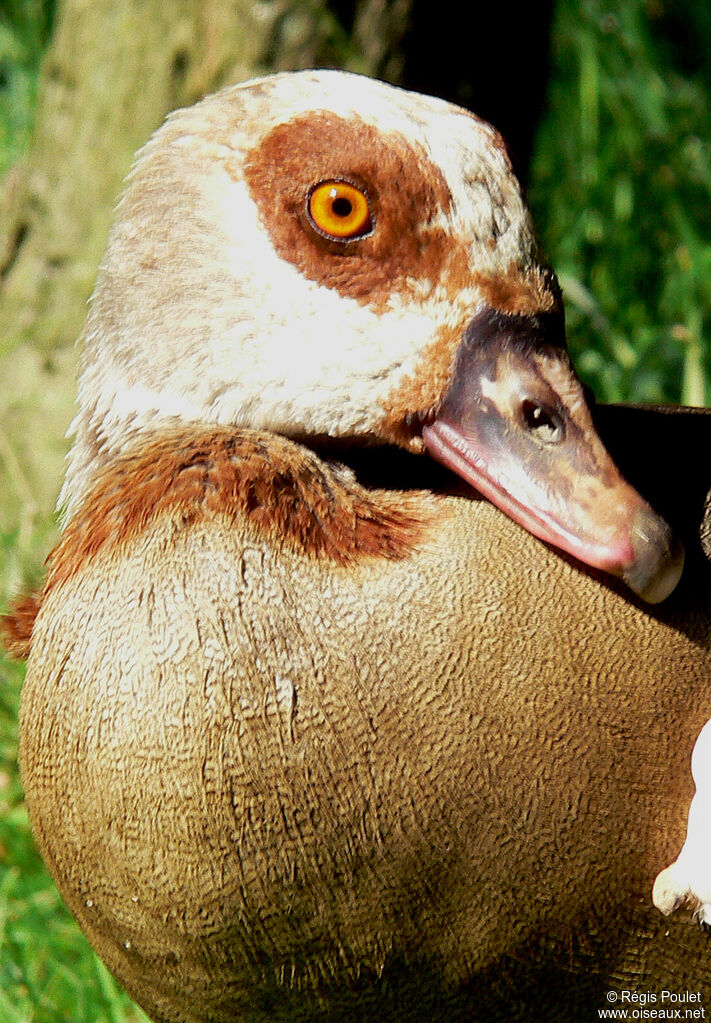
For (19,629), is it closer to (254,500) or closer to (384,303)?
(254,500)

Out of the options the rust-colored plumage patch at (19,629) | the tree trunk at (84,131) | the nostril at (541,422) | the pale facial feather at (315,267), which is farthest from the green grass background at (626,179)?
the nostril at (541,422)

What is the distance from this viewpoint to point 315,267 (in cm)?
178

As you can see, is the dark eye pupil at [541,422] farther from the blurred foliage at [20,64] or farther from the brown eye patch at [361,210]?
the blurred foliage at [20,64]

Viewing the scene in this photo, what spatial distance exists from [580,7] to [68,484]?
2.89 meters

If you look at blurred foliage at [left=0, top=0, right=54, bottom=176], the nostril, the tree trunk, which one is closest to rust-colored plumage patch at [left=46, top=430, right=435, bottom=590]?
the nostril

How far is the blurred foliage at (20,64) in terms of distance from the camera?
459 centimetres

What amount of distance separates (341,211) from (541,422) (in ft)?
1.25

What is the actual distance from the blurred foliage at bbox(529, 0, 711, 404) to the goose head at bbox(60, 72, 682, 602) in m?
2.24

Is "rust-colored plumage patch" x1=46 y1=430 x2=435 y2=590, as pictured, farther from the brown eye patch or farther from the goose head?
the brown eye patch

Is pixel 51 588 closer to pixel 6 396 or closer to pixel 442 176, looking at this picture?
→ pixel 442 176

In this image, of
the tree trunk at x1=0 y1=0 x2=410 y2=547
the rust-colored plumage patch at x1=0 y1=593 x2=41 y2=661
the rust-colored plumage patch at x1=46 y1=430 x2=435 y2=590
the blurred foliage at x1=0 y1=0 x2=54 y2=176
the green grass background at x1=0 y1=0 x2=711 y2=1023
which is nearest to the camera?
the rust-colored plumage patch at x1=46 y1=430 x2=435 y2=590

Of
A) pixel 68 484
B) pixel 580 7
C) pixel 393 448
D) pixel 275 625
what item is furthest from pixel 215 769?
pixel 580 7

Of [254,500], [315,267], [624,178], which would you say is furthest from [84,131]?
[254,500]

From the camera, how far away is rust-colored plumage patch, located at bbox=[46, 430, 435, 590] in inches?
66.6
